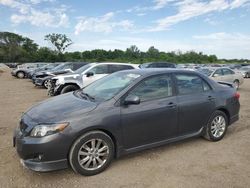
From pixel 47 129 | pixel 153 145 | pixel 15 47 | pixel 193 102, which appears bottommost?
pixel 153 145

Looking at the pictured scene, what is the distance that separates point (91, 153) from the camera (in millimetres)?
3871

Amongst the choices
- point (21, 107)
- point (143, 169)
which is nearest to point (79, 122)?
point (143, 169)

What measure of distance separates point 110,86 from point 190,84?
5.16 ft

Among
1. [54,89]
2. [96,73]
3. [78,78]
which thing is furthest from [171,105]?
[54,89]

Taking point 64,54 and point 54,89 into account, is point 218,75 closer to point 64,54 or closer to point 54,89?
point 54,89

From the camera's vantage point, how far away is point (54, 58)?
69.4m

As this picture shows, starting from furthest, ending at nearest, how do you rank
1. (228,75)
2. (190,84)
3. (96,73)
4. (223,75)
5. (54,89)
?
(228,75), (223,75), (96,73), (54,89), (190,84)

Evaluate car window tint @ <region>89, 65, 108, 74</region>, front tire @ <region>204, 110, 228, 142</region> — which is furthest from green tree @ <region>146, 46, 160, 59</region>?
front tire @ <region>204, 110, 228, 142</region>

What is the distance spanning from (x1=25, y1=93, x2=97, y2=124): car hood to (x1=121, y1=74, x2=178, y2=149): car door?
62cm

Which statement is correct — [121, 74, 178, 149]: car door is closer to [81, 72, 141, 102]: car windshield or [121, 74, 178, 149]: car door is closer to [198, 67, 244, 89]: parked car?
[81, 72, 141, 102]: car windshield

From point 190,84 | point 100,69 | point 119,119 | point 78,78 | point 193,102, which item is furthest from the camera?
point 100,69

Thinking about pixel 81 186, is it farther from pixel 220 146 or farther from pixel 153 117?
pixel 220 146

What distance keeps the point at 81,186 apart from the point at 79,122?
0.88 meters

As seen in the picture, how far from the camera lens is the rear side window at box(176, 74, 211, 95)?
4886 mm
